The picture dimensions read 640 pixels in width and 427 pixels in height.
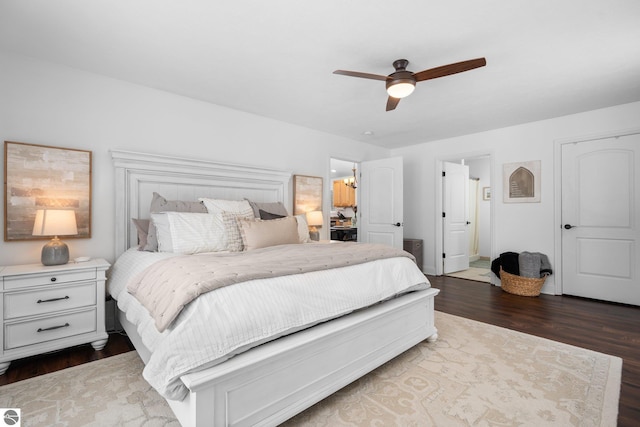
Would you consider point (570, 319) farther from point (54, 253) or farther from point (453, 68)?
point (54, 253)

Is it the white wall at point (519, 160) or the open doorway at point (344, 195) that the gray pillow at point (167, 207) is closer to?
the white wall at point (519, 160)

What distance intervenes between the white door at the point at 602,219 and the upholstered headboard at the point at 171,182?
13.1 feet

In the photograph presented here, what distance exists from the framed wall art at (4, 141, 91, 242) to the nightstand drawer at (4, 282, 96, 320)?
58 cm

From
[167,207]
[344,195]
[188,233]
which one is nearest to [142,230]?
[167,207]

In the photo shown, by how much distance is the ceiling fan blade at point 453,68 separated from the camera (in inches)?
83.6

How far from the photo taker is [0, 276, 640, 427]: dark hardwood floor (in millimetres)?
2041

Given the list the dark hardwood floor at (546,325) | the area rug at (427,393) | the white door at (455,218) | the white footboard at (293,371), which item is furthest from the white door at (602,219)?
the white footboard at (293,371)

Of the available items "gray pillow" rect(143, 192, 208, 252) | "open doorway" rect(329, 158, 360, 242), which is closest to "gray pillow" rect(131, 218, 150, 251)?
"gray pillow" rect(143, 192, 208, 252)

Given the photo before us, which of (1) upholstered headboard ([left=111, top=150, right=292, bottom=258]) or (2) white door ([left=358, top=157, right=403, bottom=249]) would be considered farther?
(2) white door ([left=358, top=157, right=403, bottom=249])

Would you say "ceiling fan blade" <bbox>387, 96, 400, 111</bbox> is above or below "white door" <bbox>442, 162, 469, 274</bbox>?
above

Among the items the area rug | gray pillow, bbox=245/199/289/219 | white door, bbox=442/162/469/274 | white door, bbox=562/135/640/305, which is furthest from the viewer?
white door, bbox=442/162/469/274

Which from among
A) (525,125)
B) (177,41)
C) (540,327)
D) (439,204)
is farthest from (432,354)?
(525,125)

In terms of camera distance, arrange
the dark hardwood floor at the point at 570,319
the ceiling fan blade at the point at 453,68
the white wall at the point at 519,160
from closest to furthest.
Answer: the dark hardwood floor at the point at 570,319
the ceiling fan blade at the point at 453,68
the white wall at the point at 519,160

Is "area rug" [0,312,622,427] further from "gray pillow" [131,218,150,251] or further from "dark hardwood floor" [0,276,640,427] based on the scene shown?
"gray pillow" [131,218,150,251]
